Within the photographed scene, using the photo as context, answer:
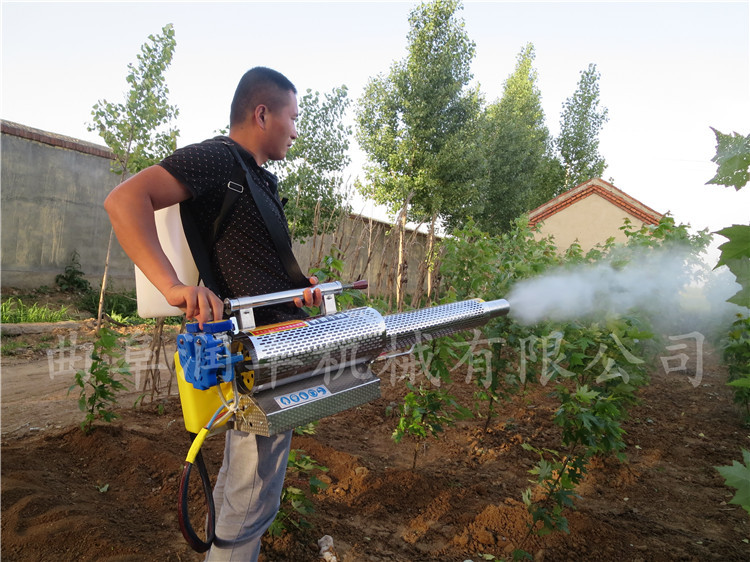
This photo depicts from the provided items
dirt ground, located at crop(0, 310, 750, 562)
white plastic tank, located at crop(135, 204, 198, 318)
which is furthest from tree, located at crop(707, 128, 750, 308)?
dirt ground, located at crop(0, 310, 750, 562)

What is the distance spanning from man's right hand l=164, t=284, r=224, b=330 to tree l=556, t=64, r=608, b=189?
1176 inches

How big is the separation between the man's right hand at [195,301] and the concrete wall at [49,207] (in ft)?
34.3

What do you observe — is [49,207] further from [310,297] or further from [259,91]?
[310,297]

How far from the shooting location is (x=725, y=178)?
118 cm

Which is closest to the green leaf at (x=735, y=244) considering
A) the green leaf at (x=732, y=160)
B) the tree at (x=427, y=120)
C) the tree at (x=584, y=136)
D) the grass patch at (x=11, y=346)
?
the green leaf at (x=732, y=160)

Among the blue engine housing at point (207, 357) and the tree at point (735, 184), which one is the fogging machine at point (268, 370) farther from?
the tree at point (735, 184)

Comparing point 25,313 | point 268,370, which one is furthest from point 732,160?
point 25,313

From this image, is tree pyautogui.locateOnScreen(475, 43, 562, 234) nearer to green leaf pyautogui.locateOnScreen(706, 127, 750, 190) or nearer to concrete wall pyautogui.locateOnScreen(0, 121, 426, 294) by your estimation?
concrete wall pyautogui.locateOnScreen(0, 121, 426, 294)

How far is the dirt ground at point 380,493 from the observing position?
2.47m

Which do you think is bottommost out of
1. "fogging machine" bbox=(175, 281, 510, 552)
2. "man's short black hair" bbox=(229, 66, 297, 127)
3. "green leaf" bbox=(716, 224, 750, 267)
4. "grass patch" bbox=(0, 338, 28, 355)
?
"grass patch" bbox=(0, 338, 28, 355)

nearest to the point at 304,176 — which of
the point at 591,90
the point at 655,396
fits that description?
the point at 655,396

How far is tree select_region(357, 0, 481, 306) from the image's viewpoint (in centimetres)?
1572

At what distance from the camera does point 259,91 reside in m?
1.79

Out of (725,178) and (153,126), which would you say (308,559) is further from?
(153,126)
